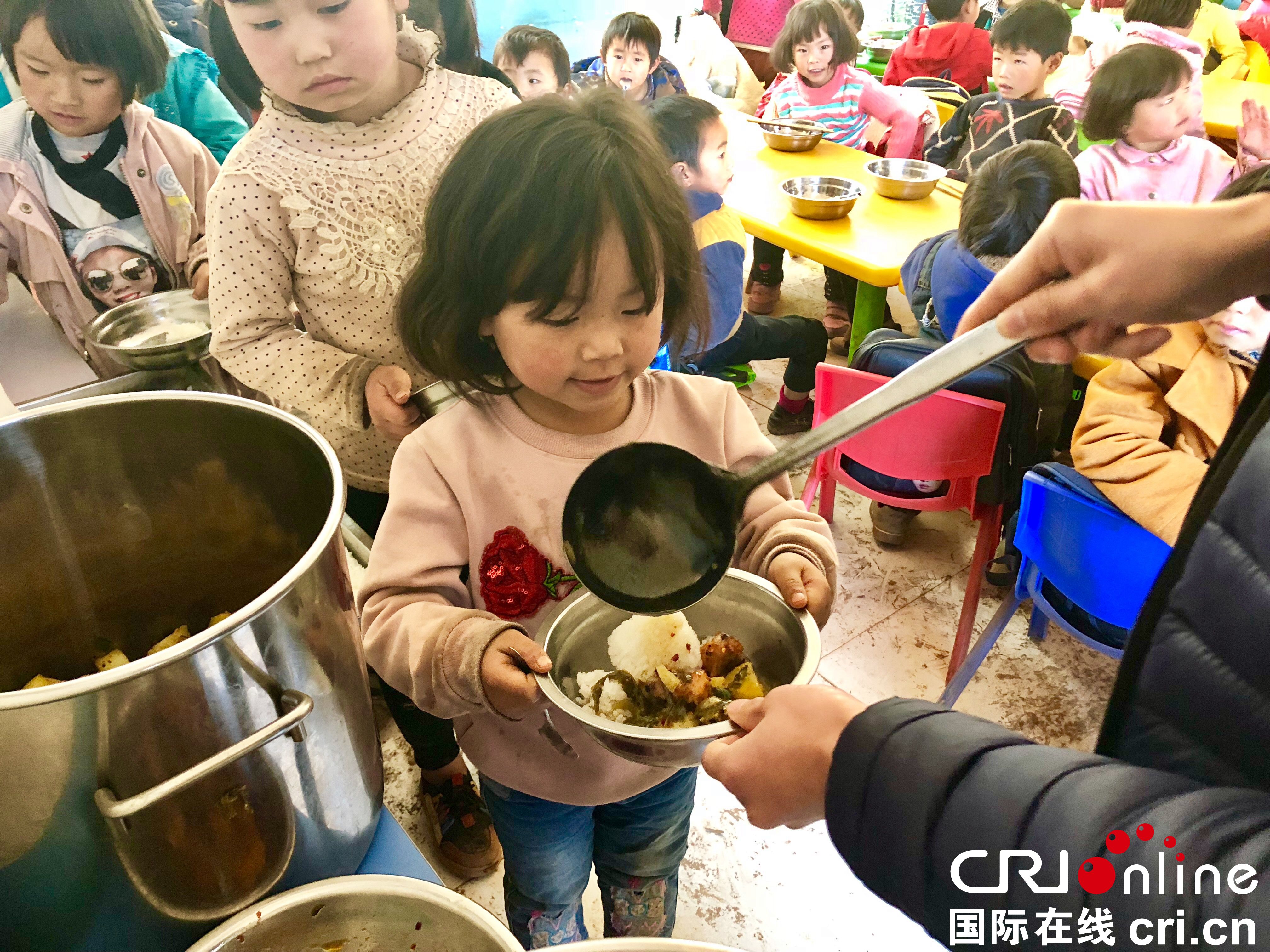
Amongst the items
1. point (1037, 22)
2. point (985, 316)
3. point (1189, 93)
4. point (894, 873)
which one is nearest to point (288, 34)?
point (985, 316)

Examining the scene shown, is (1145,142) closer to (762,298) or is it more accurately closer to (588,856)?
(762,298)

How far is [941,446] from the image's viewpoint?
1701 millimetres

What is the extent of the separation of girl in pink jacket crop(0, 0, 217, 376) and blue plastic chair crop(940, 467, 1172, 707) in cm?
151

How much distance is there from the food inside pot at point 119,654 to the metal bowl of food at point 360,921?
0.94 feet

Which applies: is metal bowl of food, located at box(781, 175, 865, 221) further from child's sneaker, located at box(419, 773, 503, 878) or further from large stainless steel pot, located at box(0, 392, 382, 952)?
large stainless steel pot, located at box(0, 392, 382, 952)

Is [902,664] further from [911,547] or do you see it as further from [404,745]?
[404,745]

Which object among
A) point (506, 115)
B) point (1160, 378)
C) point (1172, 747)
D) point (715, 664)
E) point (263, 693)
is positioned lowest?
point (1160, 378)

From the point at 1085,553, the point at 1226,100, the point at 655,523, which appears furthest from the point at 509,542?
the point at 1226,100

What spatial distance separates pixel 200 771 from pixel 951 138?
364 centimetres

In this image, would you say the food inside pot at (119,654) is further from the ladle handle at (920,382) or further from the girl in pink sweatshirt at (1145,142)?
the girl in pink sweatshirt at (1145,142)

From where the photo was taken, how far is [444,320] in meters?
0.84

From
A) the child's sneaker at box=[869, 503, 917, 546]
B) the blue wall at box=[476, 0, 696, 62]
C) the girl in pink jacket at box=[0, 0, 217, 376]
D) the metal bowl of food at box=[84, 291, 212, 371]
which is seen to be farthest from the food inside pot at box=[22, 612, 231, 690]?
the blue wall at box=[476, 0, 696, 62]

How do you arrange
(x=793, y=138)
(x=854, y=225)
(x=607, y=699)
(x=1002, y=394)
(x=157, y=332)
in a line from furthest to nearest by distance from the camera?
(x=793, y=138)
(x=854, y=225)
(x=1002, y=394)
(x=157, y=332)
(x=607, y=699)

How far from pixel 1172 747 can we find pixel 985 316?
1.35ft
